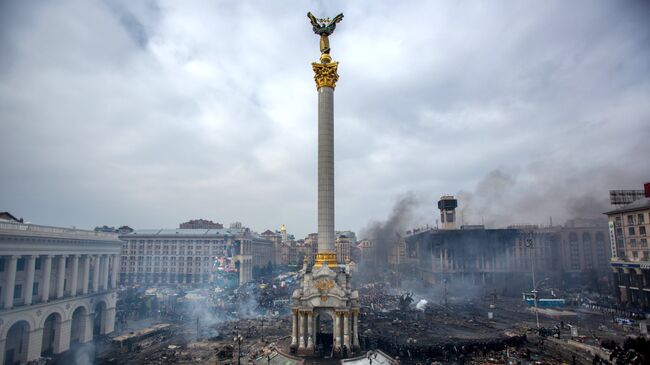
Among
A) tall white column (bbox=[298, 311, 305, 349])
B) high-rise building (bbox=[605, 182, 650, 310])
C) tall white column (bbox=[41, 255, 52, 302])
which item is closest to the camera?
tall white column (bbox=[298, 311, 305, 349])

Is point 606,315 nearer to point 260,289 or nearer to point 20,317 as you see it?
point 260,289

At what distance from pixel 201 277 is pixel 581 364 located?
9911 cm

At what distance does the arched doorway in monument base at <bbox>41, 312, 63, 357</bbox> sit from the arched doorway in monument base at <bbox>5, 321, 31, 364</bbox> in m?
3.82

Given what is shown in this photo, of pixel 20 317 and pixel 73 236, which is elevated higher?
pixel 73 236

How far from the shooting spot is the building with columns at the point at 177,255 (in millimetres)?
116312

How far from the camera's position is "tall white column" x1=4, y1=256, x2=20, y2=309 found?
37.2 m

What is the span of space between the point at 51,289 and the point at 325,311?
32645mm

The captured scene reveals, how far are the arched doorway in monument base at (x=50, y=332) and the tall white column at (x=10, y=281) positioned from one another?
329 inches

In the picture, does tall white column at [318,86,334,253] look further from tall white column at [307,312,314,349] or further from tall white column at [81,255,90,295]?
tall white column at [81,255,90,295]

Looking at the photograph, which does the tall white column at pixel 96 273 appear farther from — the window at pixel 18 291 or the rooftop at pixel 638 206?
the rooftop at pixel 638 206

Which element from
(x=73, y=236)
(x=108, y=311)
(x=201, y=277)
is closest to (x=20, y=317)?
(x=73, y=236)

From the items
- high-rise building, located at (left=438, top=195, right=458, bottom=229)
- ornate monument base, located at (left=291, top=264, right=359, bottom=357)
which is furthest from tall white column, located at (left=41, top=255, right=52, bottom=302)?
high-rise building, located at (left=438, top=195, right=458, bottom=229)

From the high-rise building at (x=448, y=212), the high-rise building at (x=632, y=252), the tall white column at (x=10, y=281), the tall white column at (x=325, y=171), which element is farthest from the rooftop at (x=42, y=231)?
the high-rise building at (x=448, y=212)

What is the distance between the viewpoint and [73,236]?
48500 mm
